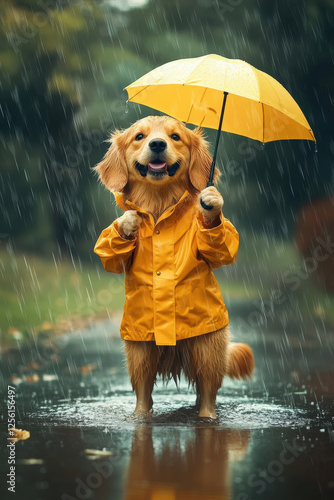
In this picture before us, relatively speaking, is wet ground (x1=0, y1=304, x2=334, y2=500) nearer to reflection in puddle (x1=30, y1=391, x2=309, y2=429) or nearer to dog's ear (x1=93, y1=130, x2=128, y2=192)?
reflection in puddle (x1=30, y1=391, x2=309, y2=429)

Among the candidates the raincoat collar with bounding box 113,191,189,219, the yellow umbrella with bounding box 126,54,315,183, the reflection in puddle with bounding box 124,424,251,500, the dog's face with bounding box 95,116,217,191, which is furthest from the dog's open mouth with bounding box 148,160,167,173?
the reflection in puddle with bounding box 124,424,251,500

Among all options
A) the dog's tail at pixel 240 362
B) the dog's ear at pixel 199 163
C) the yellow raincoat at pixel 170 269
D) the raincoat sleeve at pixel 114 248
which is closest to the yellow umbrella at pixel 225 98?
the dog's ear at pixel 199 163

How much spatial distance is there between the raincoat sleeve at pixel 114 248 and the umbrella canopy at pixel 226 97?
3.44 ft

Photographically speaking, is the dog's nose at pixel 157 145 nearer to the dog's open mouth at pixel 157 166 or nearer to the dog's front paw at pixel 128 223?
the dog's open mouth at pixel 157 166

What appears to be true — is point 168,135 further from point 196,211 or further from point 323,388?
point 323,388

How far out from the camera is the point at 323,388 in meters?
6.34

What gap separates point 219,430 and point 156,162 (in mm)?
1866

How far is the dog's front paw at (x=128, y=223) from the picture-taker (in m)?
4.86

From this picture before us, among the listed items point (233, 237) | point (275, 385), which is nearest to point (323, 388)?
point (275, 385)

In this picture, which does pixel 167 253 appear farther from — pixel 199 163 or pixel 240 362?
pixel 240 362

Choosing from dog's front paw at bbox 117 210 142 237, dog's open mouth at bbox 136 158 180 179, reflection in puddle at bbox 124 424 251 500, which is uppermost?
dog's open mouth at bbox 136 158 180 179

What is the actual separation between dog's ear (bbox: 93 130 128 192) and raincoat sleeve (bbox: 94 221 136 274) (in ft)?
1.13

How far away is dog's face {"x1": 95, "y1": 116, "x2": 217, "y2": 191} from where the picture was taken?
193 inches

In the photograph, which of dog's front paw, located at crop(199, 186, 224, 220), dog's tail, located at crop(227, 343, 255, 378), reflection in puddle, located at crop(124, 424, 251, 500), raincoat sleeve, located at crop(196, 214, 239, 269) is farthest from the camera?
dog's tail, located at crop(227, 343, 255, 378)
